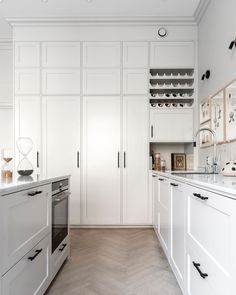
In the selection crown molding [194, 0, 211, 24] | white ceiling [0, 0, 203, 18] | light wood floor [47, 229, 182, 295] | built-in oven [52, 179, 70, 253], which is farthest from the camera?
white ceiling [0, 0, 203, 18]

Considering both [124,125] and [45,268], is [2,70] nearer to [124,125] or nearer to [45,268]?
[124,125]

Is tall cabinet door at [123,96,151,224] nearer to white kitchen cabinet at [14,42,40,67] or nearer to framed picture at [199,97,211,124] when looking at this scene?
framed picture at [199,97,211,124]

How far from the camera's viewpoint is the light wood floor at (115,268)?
6.66 feet

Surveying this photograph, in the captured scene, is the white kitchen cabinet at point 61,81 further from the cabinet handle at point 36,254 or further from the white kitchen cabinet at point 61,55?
the cabinet handle at point 36,254

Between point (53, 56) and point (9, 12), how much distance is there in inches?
31.5

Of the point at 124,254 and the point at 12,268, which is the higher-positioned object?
the point at 12,268

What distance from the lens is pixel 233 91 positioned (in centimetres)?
245

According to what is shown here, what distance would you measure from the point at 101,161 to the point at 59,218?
63.7 inches

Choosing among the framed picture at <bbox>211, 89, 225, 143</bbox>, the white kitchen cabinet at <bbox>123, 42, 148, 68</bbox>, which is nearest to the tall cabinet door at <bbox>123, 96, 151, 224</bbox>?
the white kitchen cabinet at <bbox>123, 42, 148, 68</bbox>

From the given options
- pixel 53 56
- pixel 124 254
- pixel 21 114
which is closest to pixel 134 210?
pixel 124 254

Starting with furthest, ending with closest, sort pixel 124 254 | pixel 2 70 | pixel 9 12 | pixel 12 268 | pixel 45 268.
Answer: pixel 2 70
pixel 9 12
pixel 124 254
pixel 45 268
pixel 12 268

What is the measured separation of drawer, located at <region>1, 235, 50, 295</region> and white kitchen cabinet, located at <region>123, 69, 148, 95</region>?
251 cm

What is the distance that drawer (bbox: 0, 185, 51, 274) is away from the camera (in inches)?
49.5

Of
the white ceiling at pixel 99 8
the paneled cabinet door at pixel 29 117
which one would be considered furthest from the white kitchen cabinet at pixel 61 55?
the paneled cabinet door at pixel 29 117
